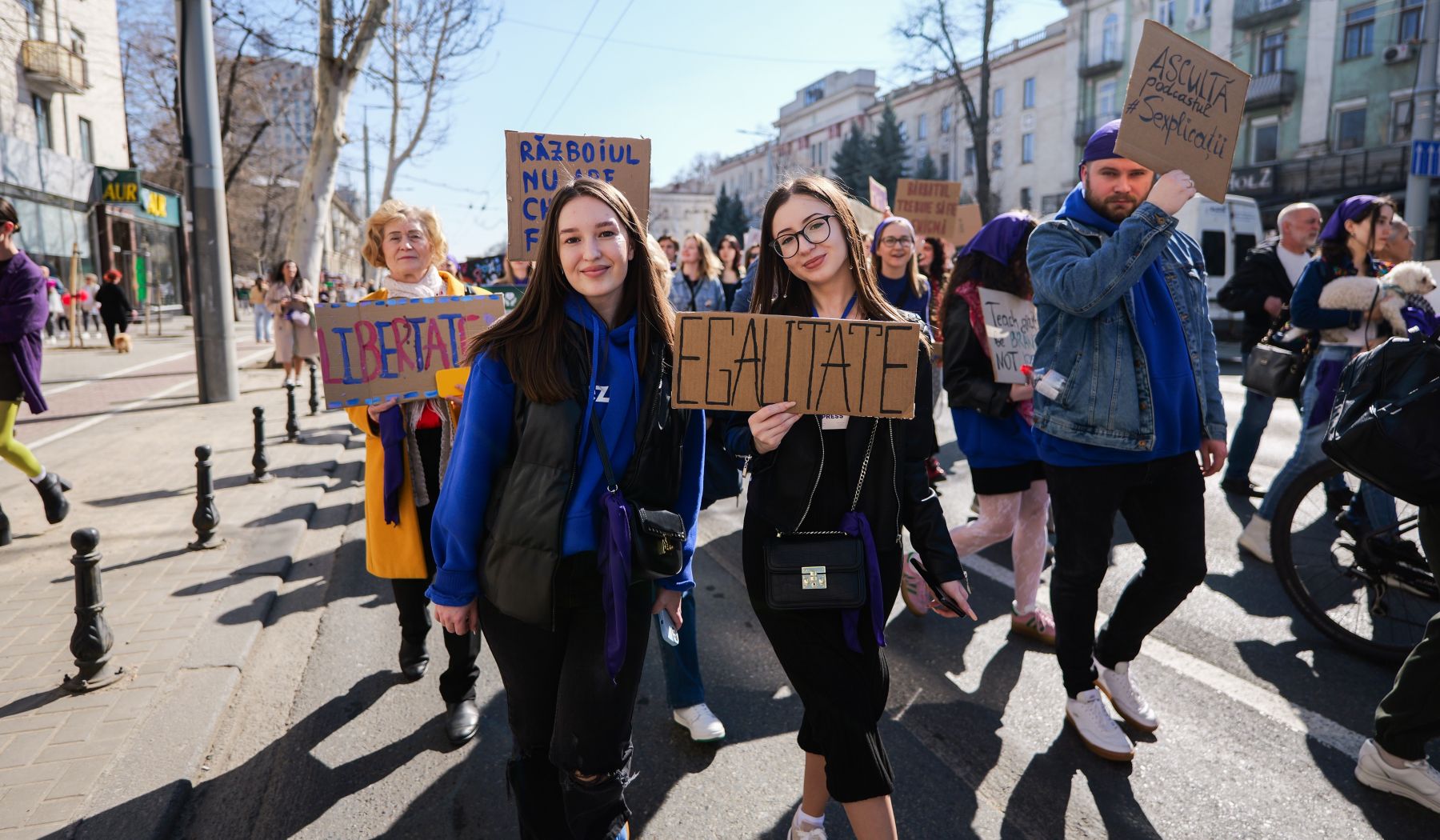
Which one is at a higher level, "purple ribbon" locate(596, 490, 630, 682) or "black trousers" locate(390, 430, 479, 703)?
"purple ribbon" locate(596, 490, 630, 682)

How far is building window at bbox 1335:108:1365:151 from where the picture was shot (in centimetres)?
3089

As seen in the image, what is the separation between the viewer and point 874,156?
167ft

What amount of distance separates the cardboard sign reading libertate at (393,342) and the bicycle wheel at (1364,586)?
3.61 meters

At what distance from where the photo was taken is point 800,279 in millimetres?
2607

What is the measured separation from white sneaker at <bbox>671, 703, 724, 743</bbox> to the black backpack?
7.48 feet

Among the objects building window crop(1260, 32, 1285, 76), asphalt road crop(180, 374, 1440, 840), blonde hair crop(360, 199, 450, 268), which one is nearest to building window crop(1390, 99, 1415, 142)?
building window crop(1260, 32, 1285, 76)

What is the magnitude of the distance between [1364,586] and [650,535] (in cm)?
384

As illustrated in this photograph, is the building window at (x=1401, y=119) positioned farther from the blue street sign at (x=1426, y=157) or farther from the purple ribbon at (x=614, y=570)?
the purple ribbon at (x=614, y=570)

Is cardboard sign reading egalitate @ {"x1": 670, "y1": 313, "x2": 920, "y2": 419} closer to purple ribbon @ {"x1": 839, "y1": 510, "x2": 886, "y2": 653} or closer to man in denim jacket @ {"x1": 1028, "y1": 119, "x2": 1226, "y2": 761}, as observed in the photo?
purple ribbon @ {"x1": 839, "y1": 510, "x2": 886, "y2": 653}

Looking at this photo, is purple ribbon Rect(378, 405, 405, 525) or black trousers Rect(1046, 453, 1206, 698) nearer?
black trousers Rect(1046, 453, 1206, 698)

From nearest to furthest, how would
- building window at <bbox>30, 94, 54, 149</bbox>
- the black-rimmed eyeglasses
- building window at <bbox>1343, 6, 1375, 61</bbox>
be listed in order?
the black-rimmed eyeglasses, building window at <bbox>30, 94, 54, 149</bbox>, building window at <bbox>1343, 6, 1375, 61</bbox>

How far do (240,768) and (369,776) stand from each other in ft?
1.66

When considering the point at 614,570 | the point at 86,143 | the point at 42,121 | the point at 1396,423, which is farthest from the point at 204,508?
the point at 86,143

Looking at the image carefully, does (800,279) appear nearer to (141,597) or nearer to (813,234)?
(813,234)
